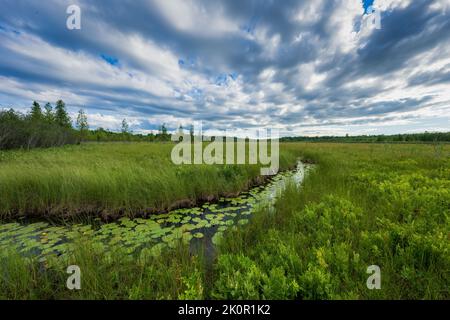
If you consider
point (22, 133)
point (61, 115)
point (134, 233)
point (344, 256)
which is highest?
point (61, 115)

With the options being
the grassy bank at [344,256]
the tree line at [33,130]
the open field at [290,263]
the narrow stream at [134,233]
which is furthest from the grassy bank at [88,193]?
the tree line at [33,130]

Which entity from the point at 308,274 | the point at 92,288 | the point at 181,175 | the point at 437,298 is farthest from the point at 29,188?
the point at 437,298

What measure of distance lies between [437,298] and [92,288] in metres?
4.30

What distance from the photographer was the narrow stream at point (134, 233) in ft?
11.5

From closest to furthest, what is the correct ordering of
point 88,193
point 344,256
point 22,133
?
point 344,256, point 88,193, point 22,133

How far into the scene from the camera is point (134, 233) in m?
4.24

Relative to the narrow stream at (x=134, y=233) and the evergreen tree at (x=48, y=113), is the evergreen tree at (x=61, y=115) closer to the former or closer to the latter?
the evergreen tree at (x=48, y=113)

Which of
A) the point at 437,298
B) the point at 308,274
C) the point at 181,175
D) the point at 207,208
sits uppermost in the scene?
the point at 181,175

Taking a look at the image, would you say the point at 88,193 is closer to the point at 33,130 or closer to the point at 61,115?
the point at 33,130

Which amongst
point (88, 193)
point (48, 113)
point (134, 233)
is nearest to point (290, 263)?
point (134, 233)

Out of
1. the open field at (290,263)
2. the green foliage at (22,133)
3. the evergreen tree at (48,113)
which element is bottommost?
the open field at (290,263)

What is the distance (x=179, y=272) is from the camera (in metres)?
2.49

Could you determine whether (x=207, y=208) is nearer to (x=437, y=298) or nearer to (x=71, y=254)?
(x=71, y=254)
